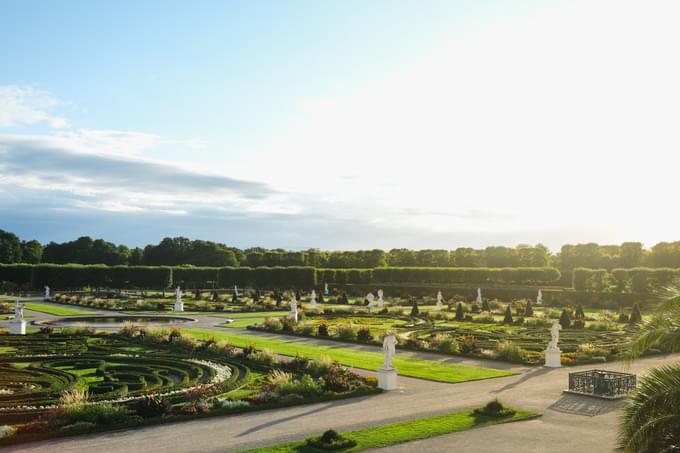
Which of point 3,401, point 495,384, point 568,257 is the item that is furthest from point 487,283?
point 3,401

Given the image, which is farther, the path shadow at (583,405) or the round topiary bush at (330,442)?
the path shadow at (583,405)

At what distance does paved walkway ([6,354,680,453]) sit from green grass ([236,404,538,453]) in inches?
13.6

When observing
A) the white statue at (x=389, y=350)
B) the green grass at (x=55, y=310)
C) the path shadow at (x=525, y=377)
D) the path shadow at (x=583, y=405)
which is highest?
the white statue at (x=389, y=350)

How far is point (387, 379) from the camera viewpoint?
2030cm

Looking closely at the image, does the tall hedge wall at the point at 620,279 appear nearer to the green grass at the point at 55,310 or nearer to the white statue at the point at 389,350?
the green grass at the point at 55,310

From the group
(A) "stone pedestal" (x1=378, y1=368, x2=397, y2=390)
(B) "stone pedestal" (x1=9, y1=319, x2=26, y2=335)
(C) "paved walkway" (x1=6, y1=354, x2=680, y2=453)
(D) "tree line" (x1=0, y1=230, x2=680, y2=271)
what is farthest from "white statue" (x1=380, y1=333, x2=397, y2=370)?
(D) "tree line" (x1=0, y1=230, x2=680, y2=271)

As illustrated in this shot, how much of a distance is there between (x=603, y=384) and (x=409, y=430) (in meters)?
7.51

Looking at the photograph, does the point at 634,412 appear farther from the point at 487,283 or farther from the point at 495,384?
the point at 487,283

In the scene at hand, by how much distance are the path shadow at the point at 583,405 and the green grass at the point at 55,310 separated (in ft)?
121

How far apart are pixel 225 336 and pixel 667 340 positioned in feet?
86.0

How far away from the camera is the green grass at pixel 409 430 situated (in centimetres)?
1374

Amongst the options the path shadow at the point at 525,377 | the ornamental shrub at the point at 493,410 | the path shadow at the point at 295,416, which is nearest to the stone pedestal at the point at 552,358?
the path shadow at the point at 525,377

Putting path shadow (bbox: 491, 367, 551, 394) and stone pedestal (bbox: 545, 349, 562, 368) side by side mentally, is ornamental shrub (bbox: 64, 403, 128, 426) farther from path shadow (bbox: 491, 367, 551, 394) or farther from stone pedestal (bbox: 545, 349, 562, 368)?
stone pedestal (bbox: 545, 349, 562, 368)

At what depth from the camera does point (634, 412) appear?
9969 mm
